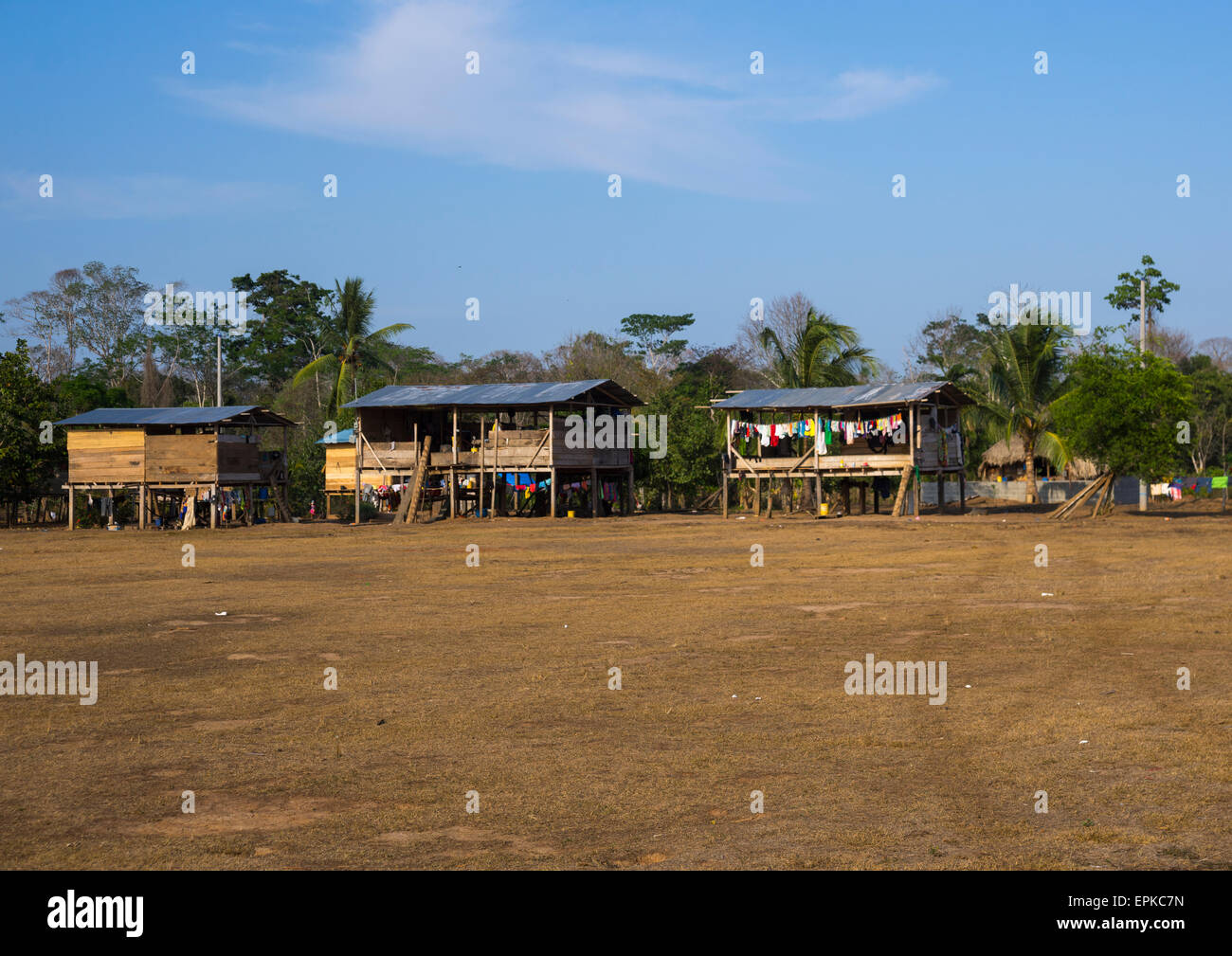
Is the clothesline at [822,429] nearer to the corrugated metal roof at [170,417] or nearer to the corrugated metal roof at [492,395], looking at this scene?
the corrugated metal roof at [492,395]

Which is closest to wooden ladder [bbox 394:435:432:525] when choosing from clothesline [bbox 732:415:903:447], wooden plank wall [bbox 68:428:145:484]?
wooden plank wall [bbox 68:428:145:484]

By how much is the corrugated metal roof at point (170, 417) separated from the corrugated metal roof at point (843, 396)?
17.8 m

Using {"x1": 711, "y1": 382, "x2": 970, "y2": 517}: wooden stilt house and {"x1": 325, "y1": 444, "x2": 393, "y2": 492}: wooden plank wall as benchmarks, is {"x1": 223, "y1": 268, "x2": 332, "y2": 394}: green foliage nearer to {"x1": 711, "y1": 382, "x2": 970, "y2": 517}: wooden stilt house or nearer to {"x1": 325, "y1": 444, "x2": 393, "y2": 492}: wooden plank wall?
{"x1": 325, "y1": 444, "x2": 393, "y2": 492}: wooden plank wall

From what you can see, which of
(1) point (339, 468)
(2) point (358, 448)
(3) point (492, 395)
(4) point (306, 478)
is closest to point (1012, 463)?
(3) point (492, 395)

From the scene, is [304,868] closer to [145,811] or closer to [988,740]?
[145,811]

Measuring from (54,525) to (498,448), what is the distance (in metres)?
19.2

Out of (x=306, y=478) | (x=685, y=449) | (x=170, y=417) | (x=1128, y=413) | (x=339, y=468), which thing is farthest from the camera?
(x=339, y=468)

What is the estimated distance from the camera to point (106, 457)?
146 ft

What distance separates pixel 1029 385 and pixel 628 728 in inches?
1631

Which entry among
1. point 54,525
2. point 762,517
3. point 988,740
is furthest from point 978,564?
point 54,525

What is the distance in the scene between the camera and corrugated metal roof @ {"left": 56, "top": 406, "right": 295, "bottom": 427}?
1718 inches

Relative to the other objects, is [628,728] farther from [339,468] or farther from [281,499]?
[339,468]

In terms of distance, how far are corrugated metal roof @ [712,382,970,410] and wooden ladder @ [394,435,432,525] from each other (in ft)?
37.2

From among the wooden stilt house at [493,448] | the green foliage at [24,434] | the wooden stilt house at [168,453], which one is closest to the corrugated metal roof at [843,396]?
the wooden stilt house at [493,448]
